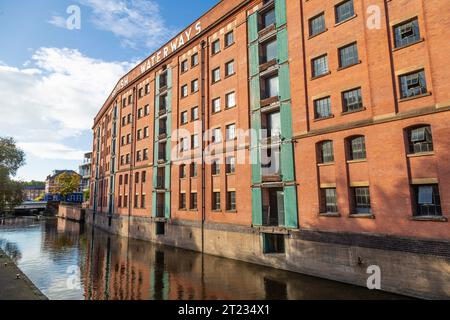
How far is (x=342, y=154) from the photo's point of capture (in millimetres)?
17312

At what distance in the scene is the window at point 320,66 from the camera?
19.1m

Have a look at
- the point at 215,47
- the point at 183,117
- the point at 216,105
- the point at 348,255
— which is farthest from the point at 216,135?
the point at 348,255

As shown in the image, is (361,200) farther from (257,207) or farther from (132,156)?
(132,156)

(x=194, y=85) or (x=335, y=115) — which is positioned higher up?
(x=194, y=85)

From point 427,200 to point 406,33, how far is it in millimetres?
8809

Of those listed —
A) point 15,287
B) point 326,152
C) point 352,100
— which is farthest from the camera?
point 326,152

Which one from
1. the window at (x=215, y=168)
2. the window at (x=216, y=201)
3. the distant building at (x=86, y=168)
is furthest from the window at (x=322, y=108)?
the distant building at (x=86, y=168)

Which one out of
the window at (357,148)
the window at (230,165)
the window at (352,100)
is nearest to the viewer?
the window at (357,148)

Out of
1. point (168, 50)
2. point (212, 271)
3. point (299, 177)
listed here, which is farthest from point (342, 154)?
point (168, 50)

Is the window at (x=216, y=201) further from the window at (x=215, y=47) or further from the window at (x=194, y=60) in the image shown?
the window at (x=194, y=60)

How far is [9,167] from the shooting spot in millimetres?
38625

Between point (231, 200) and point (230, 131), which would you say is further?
point (230, 131)

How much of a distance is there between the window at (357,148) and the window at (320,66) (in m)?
4.93
